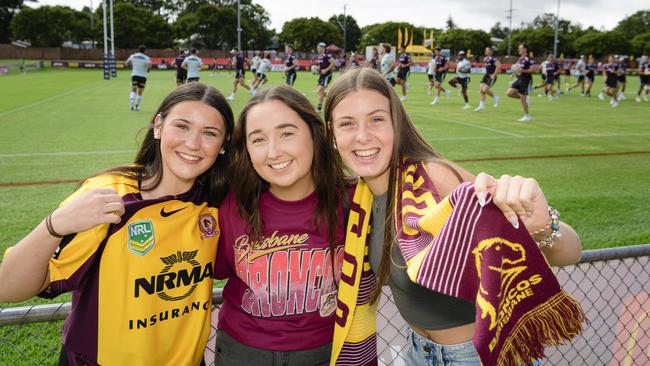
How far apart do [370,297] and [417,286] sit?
330 mm

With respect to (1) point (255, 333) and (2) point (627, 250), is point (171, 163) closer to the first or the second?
(1) point (255, 333)

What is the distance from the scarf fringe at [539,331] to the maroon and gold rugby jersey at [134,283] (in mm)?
1232

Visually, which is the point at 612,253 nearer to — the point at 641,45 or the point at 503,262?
the point at 503,262

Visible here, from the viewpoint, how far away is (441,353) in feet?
6.59

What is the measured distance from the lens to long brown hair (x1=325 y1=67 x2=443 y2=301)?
6.72 ft

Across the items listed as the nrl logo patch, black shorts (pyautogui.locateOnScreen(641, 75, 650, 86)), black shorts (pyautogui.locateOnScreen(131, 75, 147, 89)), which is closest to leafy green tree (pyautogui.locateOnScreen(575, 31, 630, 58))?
black shorts (pyautogui.locateOnScreen(641, 75, 650, 86))

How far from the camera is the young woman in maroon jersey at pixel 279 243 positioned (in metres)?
2.10

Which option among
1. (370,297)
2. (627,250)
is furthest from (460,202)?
(627,250)

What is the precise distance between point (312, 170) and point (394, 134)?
44 centimetres

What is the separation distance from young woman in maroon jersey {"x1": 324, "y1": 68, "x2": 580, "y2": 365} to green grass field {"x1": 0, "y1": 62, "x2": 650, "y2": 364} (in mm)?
1538

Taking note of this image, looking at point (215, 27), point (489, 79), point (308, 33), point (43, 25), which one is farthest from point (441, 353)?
point (308, 33)

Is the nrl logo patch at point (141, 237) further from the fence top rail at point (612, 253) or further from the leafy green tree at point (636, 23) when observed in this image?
the leafy green tree at point (636, 23)

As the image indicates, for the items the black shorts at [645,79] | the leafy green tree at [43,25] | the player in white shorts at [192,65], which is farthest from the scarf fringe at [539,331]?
the leafy green tree at [43,25]

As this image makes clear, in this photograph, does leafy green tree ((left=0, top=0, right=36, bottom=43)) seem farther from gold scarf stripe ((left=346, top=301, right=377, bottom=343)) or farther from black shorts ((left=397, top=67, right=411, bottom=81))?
gold scarf stripe ((left=346, top=301, right=377, bottom=343))
